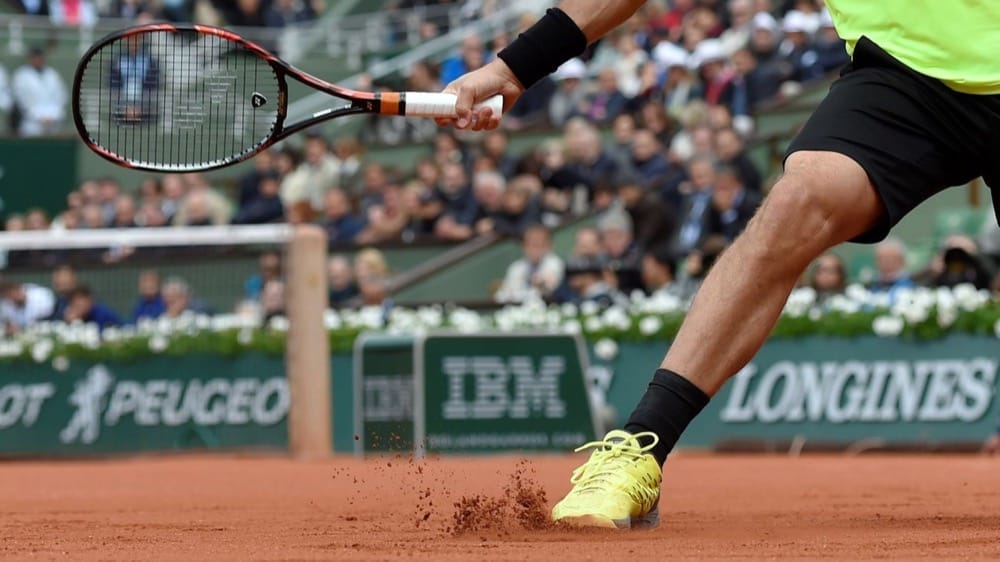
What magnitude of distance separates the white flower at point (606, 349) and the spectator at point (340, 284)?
2.61 metres

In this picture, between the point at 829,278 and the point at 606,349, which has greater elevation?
the point at 829,278

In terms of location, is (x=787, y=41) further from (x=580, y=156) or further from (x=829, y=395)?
(x=829, y=395)

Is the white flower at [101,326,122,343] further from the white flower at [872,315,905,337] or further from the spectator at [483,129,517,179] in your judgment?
the white flower at [872,315,905,337]

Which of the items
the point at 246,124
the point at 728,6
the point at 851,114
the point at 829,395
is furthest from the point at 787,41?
the point at 851,114

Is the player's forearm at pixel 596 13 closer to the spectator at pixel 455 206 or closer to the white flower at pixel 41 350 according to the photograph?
the white flower at pixel 41 350

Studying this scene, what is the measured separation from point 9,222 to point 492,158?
5.18 metres

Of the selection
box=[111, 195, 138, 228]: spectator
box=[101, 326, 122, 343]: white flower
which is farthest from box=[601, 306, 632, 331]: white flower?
A: box=[111, 195, 138, 228]: spectator

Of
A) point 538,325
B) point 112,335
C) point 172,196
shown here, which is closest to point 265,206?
point 172,196

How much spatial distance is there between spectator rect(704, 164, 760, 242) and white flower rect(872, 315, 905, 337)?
172 cm

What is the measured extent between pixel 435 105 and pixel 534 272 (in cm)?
865

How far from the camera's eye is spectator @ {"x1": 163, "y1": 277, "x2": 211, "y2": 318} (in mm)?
13000

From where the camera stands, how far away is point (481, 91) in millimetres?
4453

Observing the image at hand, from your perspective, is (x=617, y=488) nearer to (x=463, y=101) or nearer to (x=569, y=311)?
(x=463, y=101)

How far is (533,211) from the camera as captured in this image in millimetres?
14258
